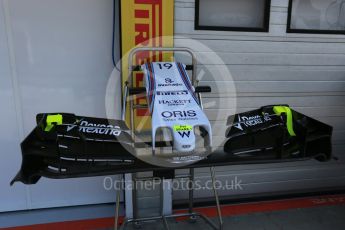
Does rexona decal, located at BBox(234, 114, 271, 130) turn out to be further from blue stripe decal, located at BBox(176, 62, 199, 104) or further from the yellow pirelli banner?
the yellow pirelli banner

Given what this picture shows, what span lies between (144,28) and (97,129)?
3.07ft

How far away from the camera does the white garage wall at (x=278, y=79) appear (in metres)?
2.68

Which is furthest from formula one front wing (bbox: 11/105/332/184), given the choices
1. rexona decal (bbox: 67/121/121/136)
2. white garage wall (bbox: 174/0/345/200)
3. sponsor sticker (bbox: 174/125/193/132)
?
white garage wall (bbox: 174/0/345/200)

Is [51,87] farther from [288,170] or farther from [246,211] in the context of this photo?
[288,170]

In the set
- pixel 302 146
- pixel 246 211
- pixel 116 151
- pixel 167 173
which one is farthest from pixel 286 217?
pixel 116 151

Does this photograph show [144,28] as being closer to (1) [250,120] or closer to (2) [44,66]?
(2) [44,66]

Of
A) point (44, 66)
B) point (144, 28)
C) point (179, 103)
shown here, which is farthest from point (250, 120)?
point (44, 66)

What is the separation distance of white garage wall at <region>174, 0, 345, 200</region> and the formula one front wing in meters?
0.79

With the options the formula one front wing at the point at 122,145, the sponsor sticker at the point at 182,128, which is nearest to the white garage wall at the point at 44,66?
the formula one front wing at the point at 122,145

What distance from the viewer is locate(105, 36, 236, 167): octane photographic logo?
175 cm

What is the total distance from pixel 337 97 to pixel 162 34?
1.80 metres

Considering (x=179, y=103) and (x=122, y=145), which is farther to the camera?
(x=179, y=103)

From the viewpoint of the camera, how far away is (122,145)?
1809 mm

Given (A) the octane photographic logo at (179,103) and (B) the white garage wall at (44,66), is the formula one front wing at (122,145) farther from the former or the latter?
(B) the white garage wall at (44,66)
